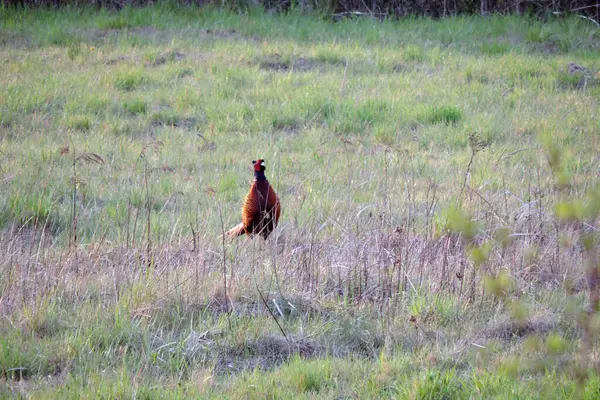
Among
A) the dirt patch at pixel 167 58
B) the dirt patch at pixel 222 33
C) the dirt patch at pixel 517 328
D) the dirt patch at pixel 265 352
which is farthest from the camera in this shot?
the dirt patch at pixel 222 33

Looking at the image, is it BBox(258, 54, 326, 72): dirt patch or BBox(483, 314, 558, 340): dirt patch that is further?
BBox(258, 54, 326, 72): dirt patch

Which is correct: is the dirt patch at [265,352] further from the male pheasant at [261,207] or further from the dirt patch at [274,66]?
the dirt patch at [274,66]

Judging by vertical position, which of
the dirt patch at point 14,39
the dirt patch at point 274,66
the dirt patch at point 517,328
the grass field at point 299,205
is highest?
the dirt patch at point 14,39

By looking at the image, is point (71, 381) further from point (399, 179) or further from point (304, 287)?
point (399, 179)

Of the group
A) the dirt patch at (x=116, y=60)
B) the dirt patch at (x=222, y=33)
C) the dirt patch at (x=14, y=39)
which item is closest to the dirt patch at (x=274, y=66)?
the dirt patch at (x=222, y=33)

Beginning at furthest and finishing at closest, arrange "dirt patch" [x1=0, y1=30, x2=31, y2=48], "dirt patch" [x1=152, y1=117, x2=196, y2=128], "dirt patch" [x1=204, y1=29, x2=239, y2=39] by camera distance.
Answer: "dirt patch" [x1=204, y1=29, x2=239, y2=39], "dirt patch" [x1=0, y1=30, x2=31, y2=48], "dirt patch" [x1=152, y1=117, x2=196, y2=128]

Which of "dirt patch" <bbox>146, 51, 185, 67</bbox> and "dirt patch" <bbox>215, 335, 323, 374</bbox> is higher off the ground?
"dirt patch" <bbox>146, 51, 185, 67</bbox>

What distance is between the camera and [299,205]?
6145mm

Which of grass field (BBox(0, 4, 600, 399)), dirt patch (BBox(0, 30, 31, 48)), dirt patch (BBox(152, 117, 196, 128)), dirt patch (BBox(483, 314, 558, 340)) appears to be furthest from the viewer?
dirt patch (BBox(0, 30, 31, 48))

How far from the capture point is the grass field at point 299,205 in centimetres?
354

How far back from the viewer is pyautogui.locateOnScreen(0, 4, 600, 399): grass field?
3541 mm

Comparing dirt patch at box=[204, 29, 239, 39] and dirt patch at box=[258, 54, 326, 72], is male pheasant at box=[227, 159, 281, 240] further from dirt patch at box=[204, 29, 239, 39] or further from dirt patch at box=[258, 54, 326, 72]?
dirt patch at box=[204, 29, 239, 39]

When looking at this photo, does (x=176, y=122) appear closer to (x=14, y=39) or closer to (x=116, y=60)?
(x=116, y=60)

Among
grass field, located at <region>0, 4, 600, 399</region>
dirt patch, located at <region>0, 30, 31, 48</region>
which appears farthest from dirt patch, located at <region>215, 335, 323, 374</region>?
dirt patch, located at <region>0, 30, 31, 48</region>
